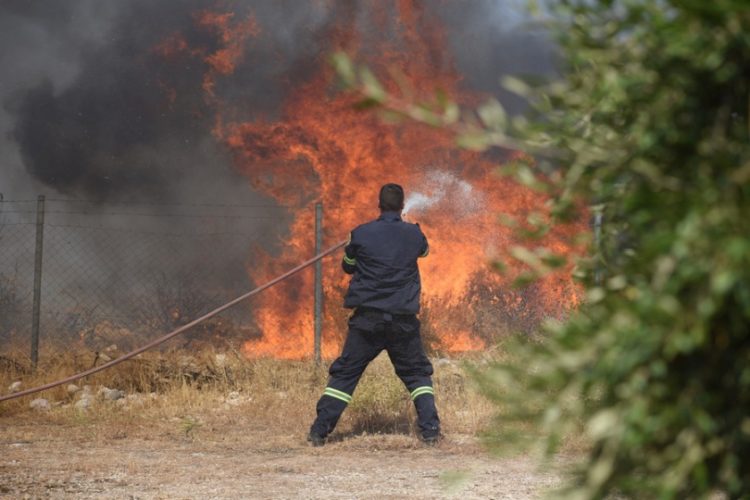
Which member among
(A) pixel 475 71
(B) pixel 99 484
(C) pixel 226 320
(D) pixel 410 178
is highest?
(A) pixel 475 71

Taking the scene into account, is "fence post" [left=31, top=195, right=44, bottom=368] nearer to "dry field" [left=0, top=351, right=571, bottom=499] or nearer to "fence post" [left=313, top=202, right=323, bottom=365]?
"dry field" [left=0, top=351, right=571, bottom=499]

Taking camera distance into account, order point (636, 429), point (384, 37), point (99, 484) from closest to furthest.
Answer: point (636, 429) → point (99, 484) → point (384, 37)

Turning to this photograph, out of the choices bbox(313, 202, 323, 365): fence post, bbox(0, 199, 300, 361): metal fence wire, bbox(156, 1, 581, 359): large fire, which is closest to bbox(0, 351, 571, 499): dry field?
bbox(313, 202, 323, 365): fence post

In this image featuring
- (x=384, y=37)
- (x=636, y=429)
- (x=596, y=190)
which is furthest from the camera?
(x=384, y=37)

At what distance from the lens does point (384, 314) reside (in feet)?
22.1

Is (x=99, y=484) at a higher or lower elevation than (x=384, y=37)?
lower

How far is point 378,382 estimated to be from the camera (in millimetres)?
8297

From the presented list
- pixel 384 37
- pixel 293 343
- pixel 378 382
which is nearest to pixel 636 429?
pixel 378 382

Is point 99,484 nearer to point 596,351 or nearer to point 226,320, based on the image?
point 596,351

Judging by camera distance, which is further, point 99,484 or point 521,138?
point 99,484

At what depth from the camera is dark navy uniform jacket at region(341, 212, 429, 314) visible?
6.75m

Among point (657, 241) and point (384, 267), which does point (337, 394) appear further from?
point (657, 241)

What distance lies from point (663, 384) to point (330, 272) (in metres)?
12.9

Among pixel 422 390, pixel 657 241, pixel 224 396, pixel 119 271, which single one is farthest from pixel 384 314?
pixel 119 271
